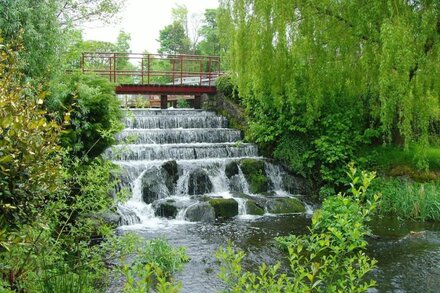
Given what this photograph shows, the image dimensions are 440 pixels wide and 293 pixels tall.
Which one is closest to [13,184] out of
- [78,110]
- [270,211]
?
[78,110]

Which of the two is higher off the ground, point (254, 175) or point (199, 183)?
point (254, 175)

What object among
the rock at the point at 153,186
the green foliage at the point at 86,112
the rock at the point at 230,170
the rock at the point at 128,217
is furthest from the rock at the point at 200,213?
the green foliage at the point at 86,112

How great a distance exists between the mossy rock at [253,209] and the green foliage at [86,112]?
392 centimetres

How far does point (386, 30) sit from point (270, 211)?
488 cm

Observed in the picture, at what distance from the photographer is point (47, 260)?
418cm

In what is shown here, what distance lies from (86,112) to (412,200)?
299 inches

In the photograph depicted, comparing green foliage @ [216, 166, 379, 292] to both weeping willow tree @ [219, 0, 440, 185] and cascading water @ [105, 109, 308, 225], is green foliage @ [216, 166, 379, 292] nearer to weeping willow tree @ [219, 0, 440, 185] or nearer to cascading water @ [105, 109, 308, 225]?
weeping willow tree @ [219, 0, 440, 185]

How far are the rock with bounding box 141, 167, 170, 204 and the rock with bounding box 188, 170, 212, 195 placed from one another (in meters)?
0.67

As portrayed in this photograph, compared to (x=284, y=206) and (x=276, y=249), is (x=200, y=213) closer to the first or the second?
(x=284, y=206)

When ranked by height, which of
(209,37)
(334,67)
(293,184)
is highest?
(209,37)

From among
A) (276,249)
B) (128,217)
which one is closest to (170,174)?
(128,217)

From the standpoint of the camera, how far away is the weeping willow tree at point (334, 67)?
8984 millimetres

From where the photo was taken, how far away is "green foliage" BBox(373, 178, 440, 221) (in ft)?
33.1

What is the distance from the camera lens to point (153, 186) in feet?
36.9
